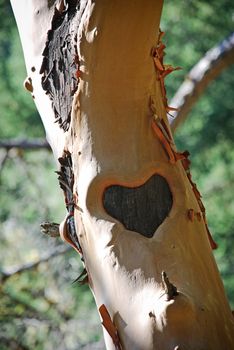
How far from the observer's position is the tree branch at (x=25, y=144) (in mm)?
3244

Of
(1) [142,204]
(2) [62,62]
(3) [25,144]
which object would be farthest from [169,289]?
(3) [25,144]

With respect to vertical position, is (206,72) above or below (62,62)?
above

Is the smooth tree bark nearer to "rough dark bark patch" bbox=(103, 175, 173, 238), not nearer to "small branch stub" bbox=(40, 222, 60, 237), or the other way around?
"rough dark bark patch" bbox=(103, 175, 173, 238)

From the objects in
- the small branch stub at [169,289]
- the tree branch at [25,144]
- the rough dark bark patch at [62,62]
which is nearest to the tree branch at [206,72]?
the tree branch at [25,144]

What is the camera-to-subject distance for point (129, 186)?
3.61 ft

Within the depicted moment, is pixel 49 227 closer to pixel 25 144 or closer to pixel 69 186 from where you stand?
pixel 69 186

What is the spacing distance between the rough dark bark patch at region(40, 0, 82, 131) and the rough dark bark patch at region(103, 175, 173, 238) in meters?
0.17

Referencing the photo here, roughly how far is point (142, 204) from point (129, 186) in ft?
0.12

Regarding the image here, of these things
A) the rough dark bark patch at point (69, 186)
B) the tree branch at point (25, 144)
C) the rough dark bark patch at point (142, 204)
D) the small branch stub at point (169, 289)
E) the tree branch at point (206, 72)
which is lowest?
the small branch stub at point (169, 289)

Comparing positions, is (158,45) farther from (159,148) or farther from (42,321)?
(42,321)

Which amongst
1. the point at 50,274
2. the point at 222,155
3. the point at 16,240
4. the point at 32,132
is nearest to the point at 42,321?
the point at 50,274

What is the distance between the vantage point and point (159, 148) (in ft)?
3.75

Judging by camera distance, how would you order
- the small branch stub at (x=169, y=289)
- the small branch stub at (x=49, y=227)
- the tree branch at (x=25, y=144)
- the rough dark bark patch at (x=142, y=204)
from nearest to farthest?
1. the small branch stub at (x=169, y=289)
2. the rough dark bark patch at (x=142, y=204)
3. the small branch stub at (x=49, y=227)
4. the tree branch at (x=25, y=144)

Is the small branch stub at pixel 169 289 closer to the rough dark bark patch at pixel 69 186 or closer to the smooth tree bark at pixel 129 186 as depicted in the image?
the smooth tree bark at pixel 129 186
